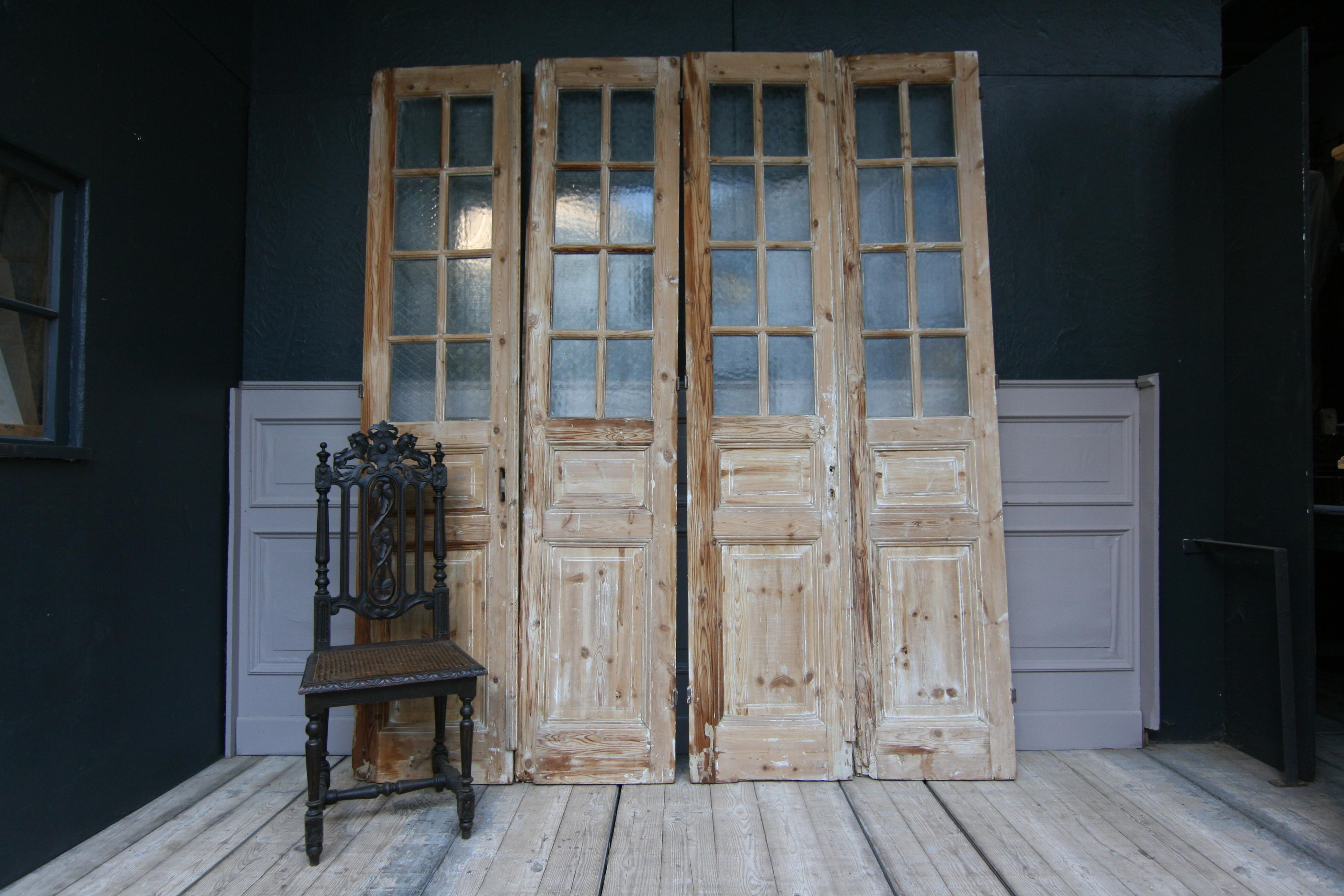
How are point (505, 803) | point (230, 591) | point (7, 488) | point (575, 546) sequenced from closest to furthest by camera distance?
point (7, 488) < point (505, 803) < point (575, 546) < point (230, 591)

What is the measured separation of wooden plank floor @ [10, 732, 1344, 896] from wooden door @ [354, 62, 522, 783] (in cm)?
29

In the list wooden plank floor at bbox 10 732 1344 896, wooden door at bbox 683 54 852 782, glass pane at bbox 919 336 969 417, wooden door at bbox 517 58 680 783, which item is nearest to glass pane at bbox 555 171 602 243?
wooden door at bbox 517 58 680 783

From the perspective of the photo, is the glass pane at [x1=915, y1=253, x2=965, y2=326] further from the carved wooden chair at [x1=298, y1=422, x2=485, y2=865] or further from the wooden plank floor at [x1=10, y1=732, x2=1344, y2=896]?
the carved wooden chair at [x1=298, y1=422, x2=485, y2=865]

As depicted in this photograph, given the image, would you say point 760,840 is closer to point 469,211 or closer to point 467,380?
point 467,380

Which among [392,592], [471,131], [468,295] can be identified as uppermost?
[471,131]

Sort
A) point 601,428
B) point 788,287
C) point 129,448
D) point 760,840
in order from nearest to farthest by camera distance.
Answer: point 760,840 → point 129,448 → point 601,428 → point 788,287

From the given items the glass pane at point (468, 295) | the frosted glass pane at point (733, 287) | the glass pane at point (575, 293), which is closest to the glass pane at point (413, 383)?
the glass pane at point (468, 295)

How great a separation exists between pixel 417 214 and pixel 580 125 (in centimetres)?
74

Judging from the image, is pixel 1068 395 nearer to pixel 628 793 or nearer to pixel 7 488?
pixel 628 793

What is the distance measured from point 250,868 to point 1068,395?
3.30 meters

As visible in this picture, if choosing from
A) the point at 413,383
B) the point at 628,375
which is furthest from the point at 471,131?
the point at 628,375

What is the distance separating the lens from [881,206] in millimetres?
2936

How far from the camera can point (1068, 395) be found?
3037mm

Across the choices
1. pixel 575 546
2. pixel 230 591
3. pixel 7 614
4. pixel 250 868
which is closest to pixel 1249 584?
pixel 575 546
